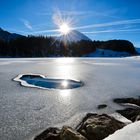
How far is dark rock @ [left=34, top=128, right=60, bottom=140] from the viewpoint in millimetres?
6094

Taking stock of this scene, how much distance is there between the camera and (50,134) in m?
6.17

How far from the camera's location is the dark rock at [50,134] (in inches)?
240

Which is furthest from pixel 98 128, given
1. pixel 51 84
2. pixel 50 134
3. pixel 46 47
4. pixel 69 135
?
pixel 46 47

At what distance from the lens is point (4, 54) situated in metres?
106

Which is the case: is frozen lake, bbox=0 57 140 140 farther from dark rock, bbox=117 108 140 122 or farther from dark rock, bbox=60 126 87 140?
dark rock, bbox=60 126 87 140

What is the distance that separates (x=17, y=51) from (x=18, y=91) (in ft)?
334

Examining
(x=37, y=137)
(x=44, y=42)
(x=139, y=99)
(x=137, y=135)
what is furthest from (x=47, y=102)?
(x=44, y=42)

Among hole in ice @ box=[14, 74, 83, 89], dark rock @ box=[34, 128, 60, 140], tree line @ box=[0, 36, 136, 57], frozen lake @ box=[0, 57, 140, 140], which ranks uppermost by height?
tree line @ box=[0, 36, 136, 57]

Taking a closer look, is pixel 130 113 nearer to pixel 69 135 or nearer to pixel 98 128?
pixel 98 128

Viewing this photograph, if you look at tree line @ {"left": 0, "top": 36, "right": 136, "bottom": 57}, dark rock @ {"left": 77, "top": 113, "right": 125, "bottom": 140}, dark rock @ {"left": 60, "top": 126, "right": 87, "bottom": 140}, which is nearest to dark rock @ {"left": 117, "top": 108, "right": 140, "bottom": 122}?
dark rock @ {"left": 77, "top": 113, "right": 125, "bottom": 140}

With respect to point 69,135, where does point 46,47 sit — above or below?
above

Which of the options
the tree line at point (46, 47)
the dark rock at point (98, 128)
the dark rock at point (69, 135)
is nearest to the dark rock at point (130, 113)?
the dark rock at point (98, 128)

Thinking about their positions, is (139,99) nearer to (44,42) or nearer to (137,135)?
(137,135)

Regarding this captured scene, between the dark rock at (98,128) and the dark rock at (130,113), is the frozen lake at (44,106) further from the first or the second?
the dark rock at (98,128)
